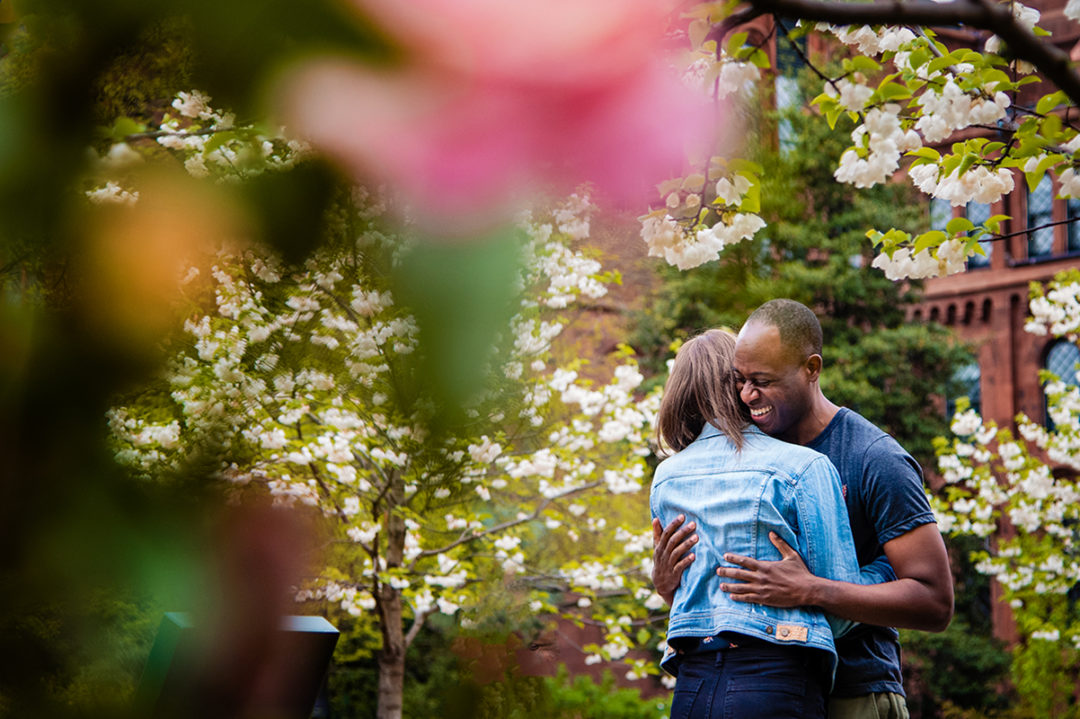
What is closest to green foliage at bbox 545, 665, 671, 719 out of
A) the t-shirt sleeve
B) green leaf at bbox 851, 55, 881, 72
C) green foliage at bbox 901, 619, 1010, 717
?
green foliage at bbox 901, 619, 1010, 717

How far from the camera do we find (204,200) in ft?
2.78

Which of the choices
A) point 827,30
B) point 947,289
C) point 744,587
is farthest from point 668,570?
point 947,289

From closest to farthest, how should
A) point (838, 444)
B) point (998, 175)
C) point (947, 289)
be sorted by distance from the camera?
point (838, 444)
point (998, 175)
point (947, 289)

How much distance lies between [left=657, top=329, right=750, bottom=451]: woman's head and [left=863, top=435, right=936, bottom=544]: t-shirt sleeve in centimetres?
28

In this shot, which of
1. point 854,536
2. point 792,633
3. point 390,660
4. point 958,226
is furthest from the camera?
point 390,660

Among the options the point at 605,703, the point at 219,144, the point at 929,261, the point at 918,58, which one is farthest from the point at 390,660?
the point at 219,144

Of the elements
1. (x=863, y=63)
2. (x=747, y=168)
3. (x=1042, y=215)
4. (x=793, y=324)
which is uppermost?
(x=1042, y=215)

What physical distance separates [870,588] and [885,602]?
4cm

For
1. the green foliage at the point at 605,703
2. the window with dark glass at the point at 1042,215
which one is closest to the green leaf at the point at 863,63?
the green foliage at the point at 605,703

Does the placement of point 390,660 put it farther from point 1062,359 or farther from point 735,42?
point 1062,359

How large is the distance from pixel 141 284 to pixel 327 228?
153 millimetres

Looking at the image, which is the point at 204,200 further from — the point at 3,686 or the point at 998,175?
the point at 998,175

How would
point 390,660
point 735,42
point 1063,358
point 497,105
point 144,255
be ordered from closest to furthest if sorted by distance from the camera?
point 497,105, point 144,255, point 735,42, point 390,660, point 1063,358

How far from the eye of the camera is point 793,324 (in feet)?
7.71
